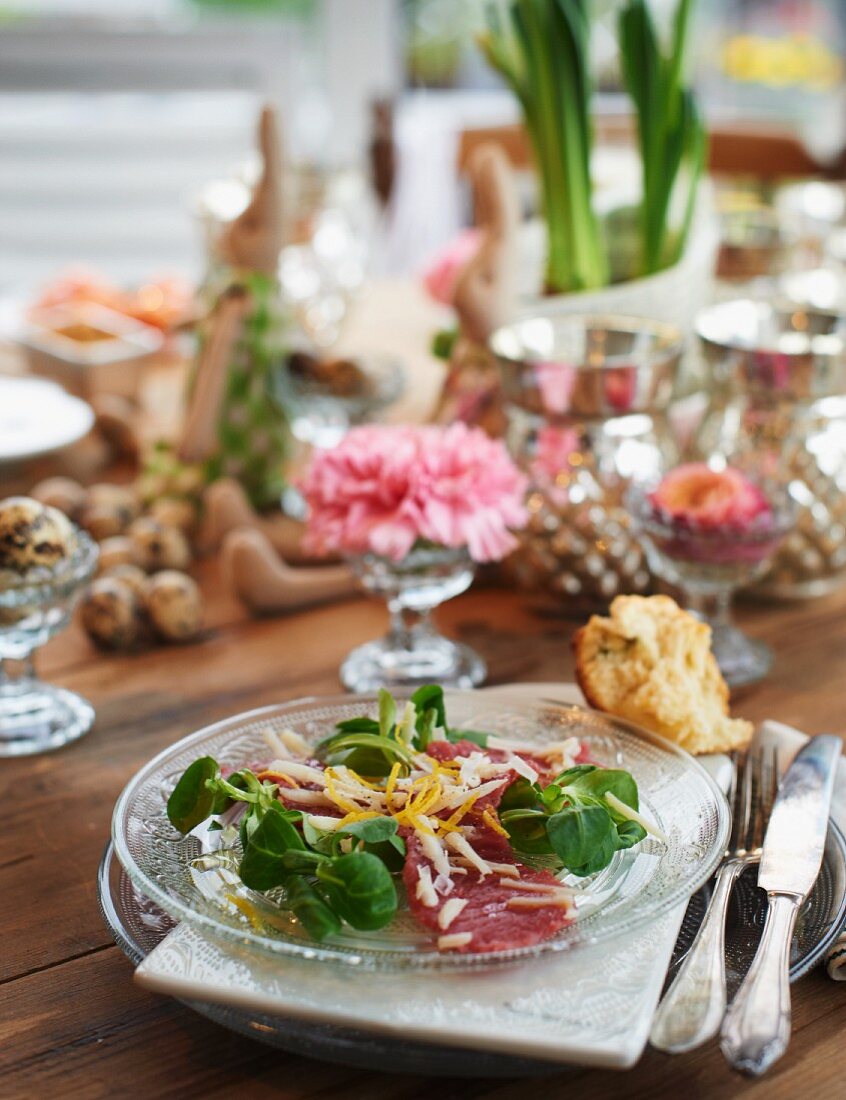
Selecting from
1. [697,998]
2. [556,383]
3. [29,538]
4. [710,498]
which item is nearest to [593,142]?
[556,383]

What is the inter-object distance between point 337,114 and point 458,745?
11.6 ft

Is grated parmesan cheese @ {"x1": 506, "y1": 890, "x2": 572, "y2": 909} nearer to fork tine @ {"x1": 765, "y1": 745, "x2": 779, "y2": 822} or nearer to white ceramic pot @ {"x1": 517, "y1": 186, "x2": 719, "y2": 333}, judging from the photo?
fork tine @ {"x1": 765, "y1": 745, "x2": 779, "y2": 822}

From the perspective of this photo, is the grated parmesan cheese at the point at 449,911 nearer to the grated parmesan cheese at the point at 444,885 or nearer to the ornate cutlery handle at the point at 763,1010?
the grated parmesan cheese at the point at 444,885

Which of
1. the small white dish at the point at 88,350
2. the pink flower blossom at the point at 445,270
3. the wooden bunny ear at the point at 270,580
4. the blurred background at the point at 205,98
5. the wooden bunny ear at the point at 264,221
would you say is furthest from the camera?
the blurred background at the point at 205,98

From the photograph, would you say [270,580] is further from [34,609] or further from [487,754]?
[487,754]

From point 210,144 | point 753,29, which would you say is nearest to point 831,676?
point 210,144

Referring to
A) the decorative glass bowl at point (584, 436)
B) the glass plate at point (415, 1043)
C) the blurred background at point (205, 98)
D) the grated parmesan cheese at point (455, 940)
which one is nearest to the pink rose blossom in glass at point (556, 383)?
the decorative glass bowl at point (584, 436)

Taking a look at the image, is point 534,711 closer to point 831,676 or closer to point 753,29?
point 831,676

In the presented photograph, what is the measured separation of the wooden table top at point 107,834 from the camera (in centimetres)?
57

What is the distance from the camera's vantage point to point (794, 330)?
3.82 feet

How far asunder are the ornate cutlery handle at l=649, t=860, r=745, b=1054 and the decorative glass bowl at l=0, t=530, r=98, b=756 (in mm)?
493

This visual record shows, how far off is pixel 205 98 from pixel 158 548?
2.91 m

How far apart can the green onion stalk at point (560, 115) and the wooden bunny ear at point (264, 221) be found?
0.23 meters

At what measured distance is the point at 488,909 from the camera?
59 cm
